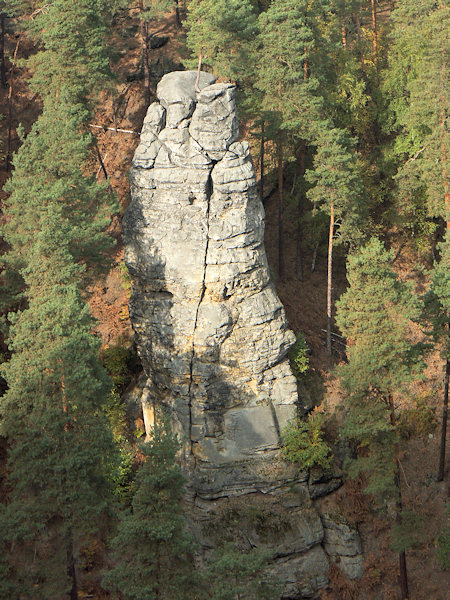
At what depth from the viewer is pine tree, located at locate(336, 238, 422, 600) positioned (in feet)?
99.2

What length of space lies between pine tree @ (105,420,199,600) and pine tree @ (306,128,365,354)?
17.5 metres

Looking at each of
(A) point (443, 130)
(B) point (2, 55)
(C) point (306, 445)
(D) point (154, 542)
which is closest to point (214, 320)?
(C) point (306, 445)

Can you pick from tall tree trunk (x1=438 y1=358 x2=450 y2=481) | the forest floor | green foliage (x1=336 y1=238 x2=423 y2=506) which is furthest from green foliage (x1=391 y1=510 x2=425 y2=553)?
tall tree trunk (x1=438 y1=358 x2=450 y2=481)

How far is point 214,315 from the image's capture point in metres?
34.7

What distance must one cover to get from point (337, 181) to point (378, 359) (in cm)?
1085

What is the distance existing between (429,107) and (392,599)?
22932 millimetres

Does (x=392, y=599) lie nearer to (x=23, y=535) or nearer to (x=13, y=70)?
(x=23, y=535)

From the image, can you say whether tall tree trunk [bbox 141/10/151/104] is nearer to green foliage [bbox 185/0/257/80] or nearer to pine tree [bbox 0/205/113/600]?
green foliage [bbox 185/0/257/80]

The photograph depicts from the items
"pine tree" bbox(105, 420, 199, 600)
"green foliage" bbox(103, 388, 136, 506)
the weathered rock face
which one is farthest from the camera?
"green foliage" bbox(103, 388, 136, 506)

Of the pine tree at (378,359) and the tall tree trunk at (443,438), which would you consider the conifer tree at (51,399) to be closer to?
the pine tree at (378,359)

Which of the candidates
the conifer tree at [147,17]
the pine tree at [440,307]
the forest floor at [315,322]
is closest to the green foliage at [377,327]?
the pine tree at [440,307]

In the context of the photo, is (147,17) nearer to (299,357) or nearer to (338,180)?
(338,180)

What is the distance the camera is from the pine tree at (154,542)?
78.2ft

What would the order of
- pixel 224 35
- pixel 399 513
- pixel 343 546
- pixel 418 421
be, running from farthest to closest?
pixel 224 35 < pixel 418 421 < pixel 343 546 < pixel 399 513
